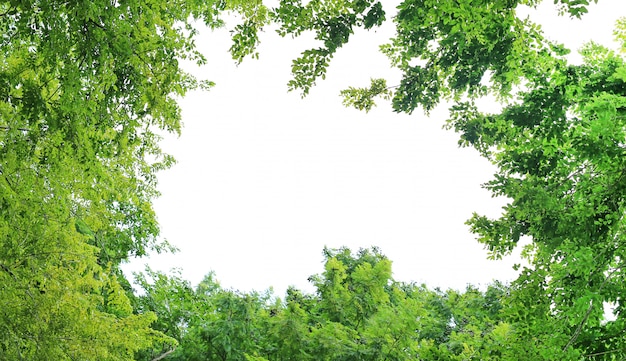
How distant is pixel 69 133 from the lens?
3158 mm

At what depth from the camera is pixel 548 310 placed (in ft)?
13.7

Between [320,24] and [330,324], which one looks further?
[330,324]

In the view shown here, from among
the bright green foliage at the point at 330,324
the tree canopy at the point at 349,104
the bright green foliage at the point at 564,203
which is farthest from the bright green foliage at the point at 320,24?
the bright green foliage at the point at 330,324

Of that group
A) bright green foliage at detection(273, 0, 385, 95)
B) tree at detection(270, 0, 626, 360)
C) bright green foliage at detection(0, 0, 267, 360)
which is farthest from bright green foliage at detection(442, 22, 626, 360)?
bright green foliage at detection(0, 0, 267, 360)

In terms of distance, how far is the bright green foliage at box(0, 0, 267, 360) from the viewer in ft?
9.57

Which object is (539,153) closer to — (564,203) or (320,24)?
(564,203)

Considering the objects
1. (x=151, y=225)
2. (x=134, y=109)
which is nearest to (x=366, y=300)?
Result: (x=151, y=225)

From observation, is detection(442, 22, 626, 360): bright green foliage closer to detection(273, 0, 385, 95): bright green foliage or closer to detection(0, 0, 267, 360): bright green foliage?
detection(273, 0, 385, 95): bright green foliage

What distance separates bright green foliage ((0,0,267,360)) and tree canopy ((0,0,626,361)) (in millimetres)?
Result: 18

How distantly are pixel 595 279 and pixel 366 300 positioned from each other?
5825 millimetres

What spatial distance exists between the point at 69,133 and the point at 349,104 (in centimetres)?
249

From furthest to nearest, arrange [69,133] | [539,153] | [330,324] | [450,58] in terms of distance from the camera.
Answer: [330,324]
[539,153]
[450,58]
[69,133]

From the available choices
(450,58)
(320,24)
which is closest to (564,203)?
(450,58)

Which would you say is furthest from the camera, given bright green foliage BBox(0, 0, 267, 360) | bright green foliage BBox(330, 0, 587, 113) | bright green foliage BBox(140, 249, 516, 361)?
bright green foliage BBox(140, 249, 516, 361)
